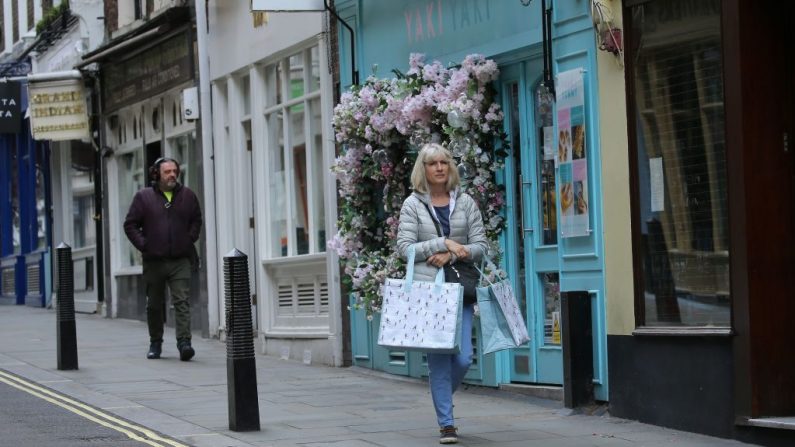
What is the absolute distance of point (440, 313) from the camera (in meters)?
9.09

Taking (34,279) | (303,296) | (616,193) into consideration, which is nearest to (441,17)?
(616,193)

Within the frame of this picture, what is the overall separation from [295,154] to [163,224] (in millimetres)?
2126

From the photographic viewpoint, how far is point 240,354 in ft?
32.6

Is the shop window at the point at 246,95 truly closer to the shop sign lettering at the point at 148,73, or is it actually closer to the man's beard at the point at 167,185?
the shop sign lettering at the point at 148,73

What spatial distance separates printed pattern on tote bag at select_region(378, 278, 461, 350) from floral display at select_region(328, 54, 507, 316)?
6.85ft

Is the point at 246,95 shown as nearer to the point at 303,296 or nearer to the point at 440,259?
the point at 303,296

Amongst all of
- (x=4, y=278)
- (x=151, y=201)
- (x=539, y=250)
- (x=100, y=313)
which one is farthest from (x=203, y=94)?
(x=4, y=278)

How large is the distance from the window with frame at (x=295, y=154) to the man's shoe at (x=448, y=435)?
6798mm

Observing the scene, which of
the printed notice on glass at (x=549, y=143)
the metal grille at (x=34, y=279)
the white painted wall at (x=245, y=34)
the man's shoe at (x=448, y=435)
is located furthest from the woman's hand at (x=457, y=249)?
the metal grille at (x=34, y=279)

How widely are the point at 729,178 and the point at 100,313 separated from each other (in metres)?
16.2

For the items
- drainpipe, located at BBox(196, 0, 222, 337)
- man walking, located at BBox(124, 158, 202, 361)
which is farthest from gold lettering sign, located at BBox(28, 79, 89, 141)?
man walking, located at BBox(124, 158, 202, 361)

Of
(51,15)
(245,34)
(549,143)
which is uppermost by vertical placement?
(51,15)

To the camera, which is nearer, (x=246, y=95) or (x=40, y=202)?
(x=246, y=95)

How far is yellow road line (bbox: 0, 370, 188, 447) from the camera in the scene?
380 inches
